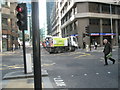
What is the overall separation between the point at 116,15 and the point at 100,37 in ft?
28.7

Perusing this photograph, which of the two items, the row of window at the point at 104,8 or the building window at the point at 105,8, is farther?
the building window at the point at 105,8

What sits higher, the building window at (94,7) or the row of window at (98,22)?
the building window at (94,7)

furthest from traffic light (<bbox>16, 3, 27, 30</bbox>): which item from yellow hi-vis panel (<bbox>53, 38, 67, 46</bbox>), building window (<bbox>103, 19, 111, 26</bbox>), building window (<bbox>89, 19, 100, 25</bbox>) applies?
building window (<bbox>103, 19, 111, 26</bbox>)

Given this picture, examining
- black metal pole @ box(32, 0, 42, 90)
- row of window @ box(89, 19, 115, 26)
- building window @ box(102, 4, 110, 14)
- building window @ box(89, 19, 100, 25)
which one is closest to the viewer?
black metal pole @ box(32, 0, 42, 90)

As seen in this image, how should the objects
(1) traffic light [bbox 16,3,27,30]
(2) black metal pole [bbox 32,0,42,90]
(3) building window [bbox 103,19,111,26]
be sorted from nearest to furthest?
(2) black metal pole [bbox 32,0,42,90] → (1) traffic light [bbox 16,3,27,30] → (3) building window [bbox 103,19,111,26]

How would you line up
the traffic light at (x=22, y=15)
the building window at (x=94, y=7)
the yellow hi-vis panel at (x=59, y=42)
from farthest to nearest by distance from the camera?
the building window at (x=94, y=7), the yellow hi-vis panel at (x=59, y=42), the traffic light at (x=22, y=15)

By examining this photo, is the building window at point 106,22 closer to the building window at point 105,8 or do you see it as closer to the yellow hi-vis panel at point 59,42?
the building window at point 105,8

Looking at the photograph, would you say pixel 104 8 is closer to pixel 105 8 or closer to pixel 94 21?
pixel 105 8

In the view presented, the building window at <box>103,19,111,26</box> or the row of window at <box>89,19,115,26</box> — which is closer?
the row of window at <box>89,19,115,26</box>

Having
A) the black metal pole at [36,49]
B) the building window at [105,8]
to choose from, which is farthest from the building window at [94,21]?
the black metal pole at [36,49]

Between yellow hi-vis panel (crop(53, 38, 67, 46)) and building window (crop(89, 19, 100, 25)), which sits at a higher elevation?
building window (crop(89, 19, 100, 25))

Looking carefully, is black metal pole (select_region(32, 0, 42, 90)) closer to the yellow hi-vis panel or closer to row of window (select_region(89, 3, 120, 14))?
the yellow hi-vis panel

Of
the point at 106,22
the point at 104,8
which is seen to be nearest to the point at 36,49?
the point at 106,22

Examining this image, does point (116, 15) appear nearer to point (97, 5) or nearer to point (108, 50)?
point (97, 5)
